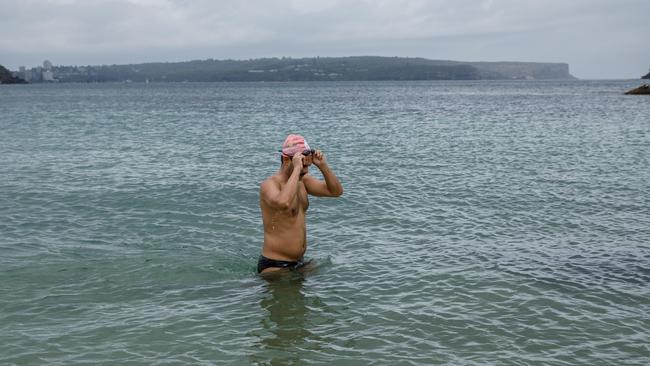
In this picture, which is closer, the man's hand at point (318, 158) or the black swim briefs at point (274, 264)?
the man's hand at point (318, 158)

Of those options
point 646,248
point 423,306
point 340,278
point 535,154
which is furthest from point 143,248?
point 535,154

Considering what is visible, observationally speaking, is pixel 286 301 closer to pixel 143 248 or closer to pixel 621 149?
pixel 143 248

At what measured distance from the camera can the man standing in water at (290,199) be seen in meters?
9.59

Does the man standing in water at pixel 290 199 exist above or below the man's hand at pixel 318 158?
below

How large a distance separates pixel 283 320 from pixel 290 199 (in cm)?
184

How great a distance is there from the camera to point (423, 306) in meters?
10.2

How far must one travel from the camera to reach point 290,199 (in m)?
9.58

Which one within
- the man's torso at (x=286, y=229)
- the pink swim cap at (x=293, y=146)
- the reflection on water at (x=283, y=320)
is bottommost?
the reflection on water at (x=283, y=320)

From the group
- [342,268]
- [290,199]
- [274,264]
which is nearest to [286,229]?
[274,264]

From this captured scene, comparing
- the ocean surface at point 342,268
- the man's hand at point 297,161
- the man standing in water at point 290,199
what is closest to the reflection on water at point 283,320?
the ocean surface at point 342,268

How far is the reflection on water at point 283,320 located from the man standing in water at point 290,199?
0.31 metres

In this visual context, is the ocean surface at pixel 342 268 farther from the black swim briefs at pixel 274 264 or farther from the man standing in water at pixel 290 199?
the man standing in water at pixel 290 199

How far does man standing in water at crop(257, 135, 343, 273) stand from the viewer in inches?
378

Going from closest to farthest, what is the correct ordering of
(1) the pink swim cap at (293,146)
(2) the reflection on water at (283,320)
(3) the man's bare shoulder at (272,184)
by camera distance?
1. (2) the reflection on water at (283,320)
2. (1) the pink swim cap at (293,146)
3. (3) the man's bare shoulder at (272,184)
